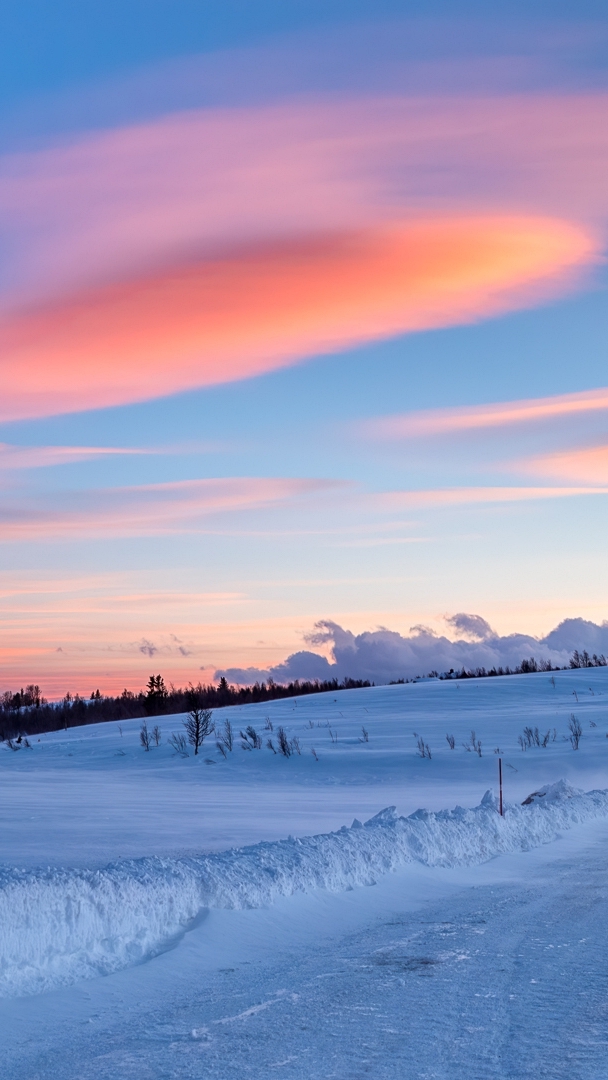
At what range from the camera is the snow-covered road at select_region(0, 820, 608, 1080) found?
6.04m

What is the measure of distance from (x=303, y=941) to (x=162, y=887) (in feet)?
4.93

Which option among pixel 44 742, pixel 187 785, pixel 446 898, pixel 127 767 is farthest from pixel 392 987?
pixel 44 742

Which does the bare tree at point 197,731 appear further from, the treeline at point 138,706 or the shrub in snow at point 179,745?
the treeline at point 138,706

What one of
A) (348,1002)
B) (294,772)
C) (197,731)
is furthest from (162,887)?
(197,731)

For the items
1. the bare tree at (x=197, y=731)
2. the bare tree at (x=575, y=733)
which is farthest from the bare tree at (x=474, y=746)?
the bare tree at (x=197, y=731)

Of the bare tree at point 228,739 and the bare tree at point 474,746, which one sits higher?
the bare tree at point 228,739

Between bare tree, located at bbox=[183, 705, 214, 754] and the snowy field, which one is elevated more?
bare tree, located at bbox=[183, 705, 214, 754]

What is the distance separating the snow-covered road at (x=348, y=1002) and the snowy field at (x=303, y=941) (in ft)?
0.08

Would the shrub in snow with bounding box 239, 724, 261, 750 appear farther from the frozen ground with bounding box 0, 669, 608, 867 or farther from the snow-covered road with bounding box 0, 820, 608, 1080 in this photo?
the snow-covered road with bounding box 0, 820, 608, 1080

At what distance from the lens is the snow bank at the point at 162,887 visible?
8.66 meters

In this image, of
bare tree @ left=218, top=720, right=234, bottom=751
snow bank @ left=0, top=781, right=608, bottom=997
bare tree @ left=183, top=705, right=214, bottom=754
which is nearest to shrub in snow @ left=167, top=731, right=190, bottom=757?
bare tree @ left=183, top=705, right=214, bottom=754

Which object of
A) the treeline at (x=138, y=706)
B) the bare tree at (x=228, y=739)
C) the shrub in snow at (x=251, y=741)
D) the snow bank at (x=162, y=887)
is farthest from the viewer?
the treeline at (x=138, y=706)

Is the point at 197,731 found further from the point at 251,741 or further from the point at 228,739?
the point at 251,741

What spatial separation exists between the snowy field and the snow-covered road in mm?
25
